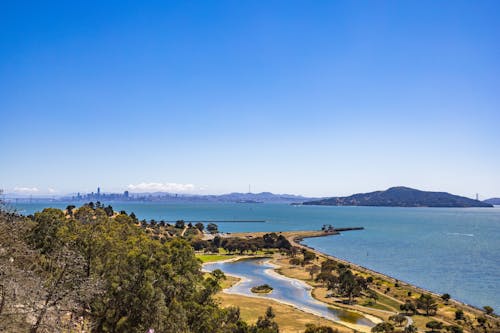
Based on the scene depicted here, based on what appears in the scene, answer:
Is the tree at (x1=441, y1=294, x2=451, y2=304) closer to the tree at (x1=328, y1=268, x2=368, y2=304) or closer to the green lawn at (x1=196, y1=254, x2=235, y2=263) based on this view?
the tree at (x1=328, y1=268, x2=368, y2=304)

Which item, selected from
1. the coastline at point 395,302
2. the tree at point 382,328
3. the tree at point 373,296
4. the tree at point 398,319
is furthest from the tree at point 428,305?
the tree at point 382,328

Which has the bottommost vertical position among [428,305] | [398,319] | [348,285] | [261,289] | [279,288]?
[279,288]

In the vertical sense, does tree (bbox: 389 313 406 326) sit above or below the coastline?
above

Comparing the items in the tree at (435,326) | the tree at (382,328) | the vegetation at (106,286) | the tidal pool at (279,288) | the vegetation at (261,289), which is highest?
the vegetation at (106,286)

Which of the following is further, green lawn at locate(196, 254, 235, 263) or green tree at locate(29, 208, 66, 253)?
green lawn at locate(196, 254, 235, 263)

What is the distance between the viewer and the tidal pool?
5156 cm

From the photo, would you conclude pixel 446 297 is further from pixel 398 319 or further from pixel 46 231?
pixel 46 231

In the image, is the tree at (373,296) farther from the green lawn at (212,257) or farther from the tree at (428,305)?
the green lawn at (212,257)

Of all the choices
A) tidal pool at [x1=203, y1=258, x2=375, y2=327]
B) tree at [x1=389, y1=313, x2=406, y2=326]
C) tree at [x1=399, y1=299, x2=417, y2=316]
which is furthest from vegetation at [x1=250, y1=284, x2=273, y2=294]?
tree at [x1=389, y1=313, x2=406, y2=326]

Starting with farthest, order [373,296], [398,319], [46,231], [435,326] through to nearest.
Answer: [373,296]
[398,319]
[435,326]
[46,231]

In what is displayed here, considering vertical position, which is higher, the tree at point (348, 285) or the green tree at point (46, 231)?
the green tree at point (46, 231)

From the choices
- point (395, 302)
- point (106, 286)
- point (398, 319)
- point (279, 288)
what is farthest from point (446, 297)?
point (106, 286)

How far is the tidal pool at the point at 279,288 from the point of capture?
169 ft

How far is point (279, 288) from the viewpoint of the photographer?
2689 inches
